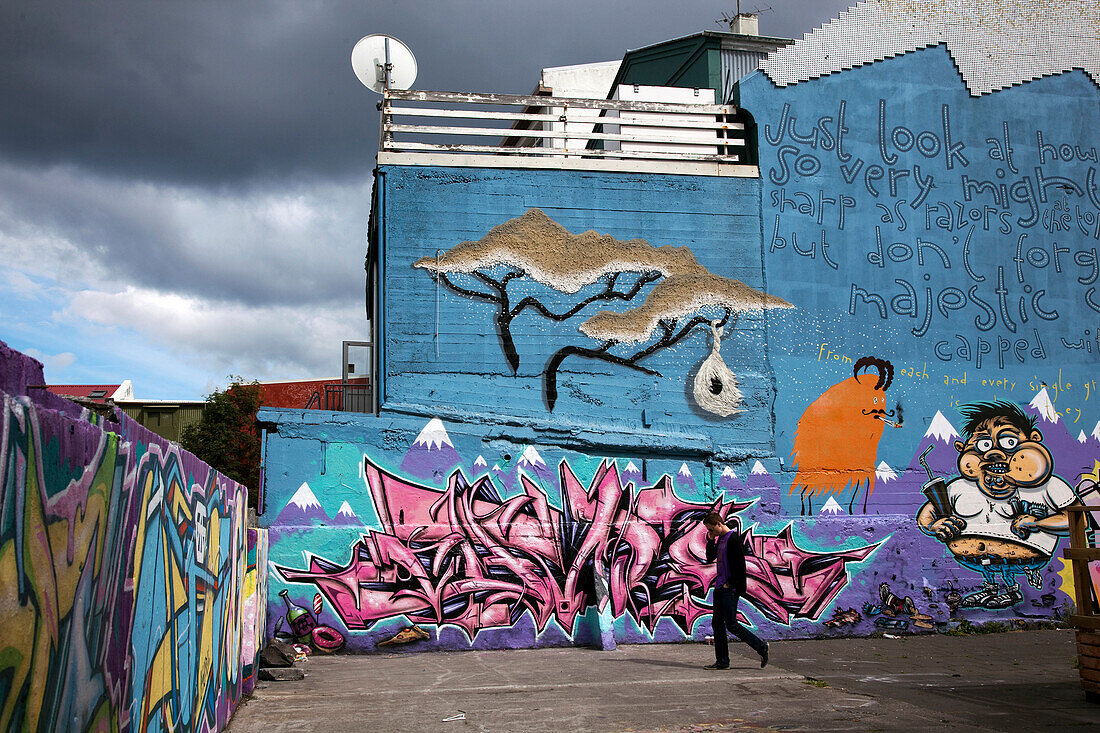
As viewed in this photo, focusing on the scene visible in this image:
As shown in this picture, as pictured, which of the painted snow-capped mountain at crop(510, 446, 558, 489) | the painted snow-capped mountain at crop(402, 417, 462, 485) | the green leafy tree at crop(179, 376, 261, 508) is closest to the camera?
the painted snow-capped mountain at crop(402, 417, 462, 485)

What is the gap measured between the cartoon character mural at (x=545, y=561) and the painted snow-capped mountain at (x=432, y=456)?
0.51 feet

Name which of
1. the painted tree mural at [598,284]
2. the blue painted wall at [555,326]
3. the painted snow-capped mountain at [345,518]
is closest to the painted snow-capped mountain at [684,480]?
the blue painted wall at [555,326]

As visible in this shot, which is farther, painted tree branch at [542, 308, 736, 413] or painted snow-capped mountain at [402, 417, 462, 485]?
painted tree branch at [542, 308, 736, 413]

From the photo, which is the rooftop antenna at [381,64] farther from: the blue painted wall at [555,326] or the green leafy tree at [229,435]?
the green leafy tree at [229,435]

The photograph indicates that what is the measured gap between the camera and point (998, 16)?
13898 mm

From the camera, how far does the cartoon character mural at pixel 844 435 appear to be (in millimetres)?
12328

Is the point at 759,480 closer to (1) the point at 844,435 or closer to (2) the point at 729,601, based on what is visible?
(1) the point at 844,435

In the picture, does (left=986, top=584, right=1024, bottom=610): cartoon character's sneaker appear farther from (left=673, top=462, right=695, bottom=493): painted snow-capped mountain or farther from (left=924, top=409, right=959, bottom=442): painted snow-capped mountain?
(left=673, top=462, right=695, bottom=493): painted snow-capped mountain

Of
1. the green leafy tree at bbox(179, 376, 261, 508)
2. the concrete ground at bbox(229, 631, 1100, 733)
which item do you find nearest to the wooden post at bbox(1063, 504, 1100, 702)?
the concrete ground at bbox(229, 631, 1100, 733)

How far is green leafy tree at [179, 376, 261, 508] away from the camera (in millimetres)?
27062

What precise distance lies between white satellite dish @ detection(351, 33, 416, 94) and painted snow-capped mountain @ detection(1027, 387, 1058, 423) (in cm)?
1052

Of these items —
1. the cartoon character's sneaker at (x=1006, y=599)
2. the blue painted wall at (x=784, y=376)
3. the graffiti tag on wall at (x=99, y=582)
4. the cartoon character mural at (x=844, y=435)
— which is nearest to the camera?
the graffiti tag on wall at (x=99, y=582)

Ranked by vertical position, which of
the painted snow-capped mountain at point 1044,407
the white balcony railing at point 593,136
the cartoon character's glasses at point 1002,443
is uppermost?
the white balcony railing at point 593,136

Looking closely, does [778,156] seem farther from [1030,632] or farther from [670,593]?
[1030,632]
